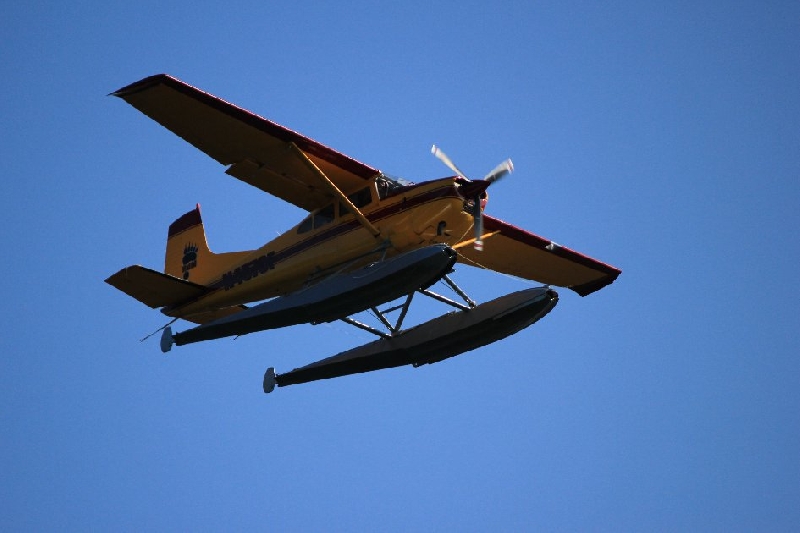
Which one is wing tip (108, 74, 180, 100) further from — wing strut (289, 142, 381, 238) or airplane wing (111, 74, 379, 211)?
wing strut (289, 142, 381, 238)

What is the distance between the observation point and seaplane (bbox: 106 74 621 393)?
17.3 meters

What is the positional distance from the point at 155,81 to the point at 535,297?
7.22 m

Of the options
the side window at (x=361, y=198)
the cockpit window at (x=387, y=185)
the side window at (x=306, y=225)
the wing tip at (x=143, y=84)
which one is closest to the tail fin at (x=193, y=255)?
the side window at (x=306, y=225)

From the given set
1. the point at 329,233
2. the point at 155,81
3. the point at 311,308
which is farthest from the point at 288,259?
the point at 155,81

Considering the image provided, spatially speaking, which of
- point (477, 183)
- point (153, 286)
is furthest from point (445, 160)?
point (153, 286)

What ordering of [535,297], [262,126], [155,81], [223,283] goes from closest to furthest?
[155,81]
[262,126]
[535,297]
[223,283]

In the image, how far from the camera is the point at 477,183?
57.6ft

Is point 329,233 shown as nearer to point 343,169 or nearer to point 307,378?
point 343,169

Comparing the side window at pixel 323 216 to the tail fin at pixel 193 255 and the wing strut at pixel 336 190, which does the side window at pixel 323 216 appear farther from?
the tail fin at pixel 193 255

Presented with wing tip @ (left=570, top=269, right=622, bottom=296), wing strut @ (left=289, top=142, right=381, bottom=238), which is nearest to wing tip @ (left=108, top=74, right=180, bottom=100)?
wing strut @ (left=289, top=142, right=381, bottom=238)

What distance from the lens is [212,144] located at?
18.1m

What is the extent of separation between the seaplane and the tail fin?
0.05 meters

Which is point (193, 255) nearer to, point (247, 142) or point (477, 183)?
point (247, 142)

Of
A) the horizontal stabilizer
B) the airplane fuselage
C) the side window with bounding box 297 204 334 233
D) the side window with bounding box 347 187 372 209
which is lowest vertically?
the horizontal stabilizer
